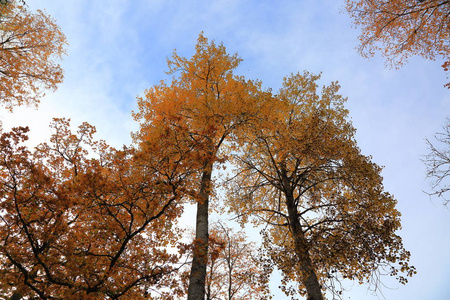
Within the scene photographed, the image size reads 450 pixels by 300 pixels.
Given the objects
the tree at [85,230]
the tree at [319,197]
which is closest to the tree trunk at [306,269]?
the tree at [319,197]

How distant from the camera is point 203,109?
8211 millimetres

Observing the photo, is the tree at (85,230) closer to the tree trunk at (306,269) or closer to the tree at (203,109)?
the tree at (203,109)

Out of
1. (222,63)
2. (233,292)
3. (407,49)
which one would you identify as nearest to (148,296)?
(222,63)

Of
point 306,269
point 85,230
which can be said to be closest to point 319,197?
point 306,269

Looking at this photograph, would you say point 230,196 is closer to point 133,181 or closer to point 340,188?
point 340,188

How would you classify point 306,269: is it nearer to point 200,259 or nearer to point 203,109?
point 200,259

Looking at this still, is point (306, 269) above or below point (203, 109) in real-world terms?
below

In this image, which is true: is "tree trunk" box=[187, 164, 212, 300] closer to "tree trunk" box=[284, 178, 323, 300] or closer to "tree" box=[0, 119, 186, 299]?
"tree" box=[0, 119, 186, 299]

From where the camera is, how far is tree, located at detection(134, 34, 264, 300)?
23.8ft

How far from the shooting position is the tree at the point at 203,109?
725 centimetres

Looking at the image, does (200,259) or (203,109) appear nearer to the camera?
(200,259)

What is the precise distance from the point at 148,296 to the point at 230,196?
4663 millimetres

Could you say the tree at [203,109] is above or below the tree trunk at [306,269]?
above

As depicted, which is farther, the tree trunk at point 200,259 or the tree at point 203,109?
the tree at point 203,109
